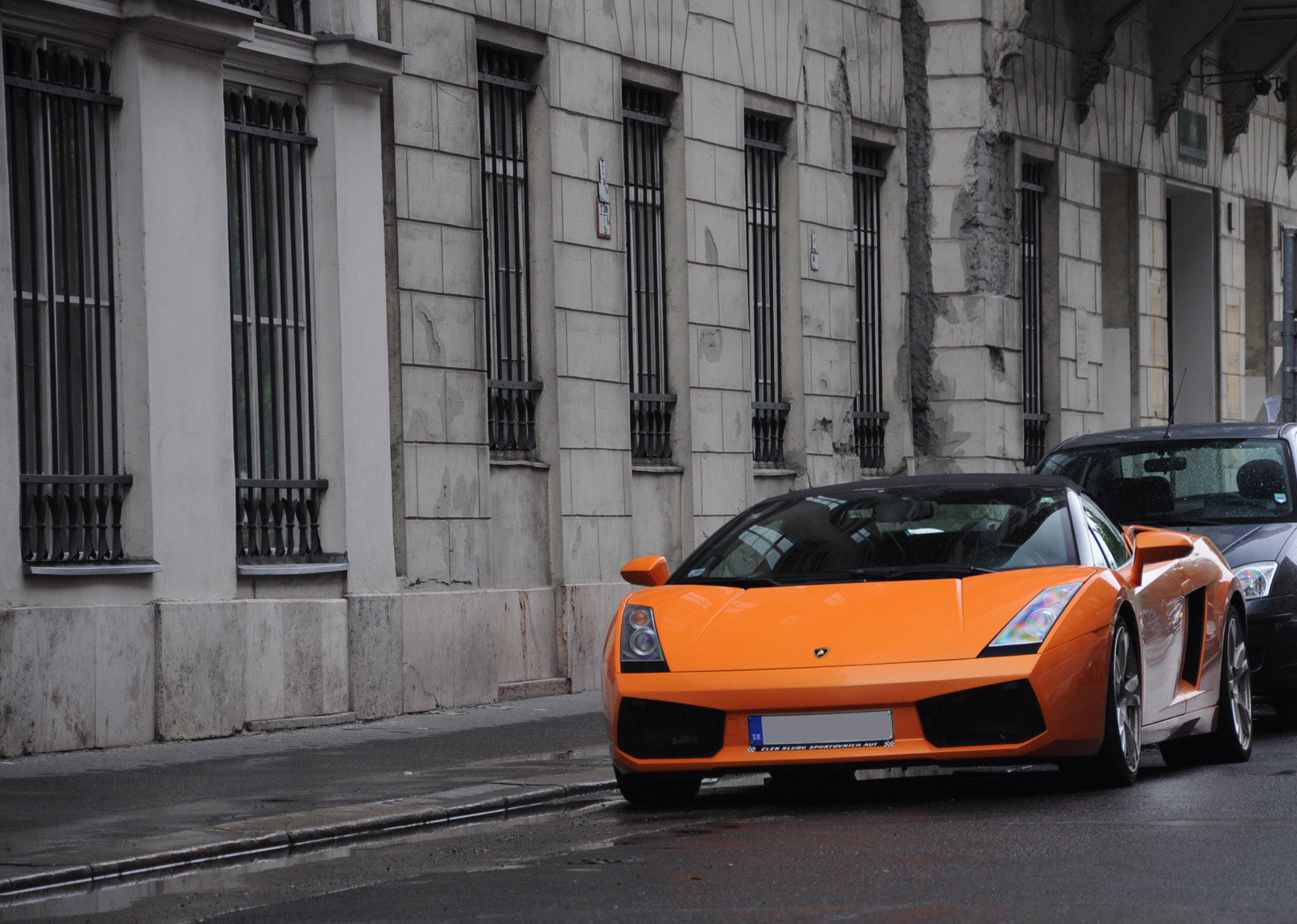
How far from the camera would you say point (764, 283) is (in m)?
20.4

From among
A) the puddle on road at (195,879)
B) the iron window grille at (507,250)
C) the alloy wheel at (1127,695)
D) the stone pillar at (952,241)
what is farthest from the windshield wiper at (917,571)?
the stone pillar at (952,241)

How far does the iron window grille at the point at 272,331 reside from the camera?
552 inches

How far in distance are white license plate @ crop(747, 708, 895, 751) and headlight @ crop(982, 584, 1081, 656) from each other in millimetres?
465

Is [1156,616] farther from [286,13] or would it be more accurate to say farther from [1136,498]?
[286,13]

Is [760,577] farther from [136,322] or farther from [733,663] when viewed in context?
[136,322]

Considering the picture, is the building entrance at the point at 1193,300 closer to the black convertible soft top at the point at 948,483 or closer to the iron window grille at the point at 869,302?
the iron window grille at the point at 869,302

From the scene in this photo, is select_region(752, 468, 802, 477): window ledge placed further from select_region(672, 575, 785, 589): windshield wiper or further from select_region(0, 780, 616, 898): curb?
select_region(672, 575, 785, 589): windshield wiper

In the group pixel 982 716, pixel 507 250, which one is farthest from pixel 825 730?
pixel 507 250

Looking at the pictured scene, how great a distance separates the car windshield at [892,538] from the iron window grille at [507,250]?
6.62 metres

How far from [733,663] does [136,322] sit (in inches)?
215

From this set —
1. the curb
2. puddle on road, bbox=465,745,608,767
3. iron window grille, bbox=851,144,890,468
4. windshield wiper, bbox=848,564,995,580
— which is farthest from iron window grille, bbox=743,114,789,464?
windshield wiper, bbox=848,564,995,580

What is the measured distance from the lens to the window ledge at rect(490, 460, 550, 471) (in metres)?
16.2

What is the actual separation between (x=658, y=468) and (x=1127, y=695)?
30.3 feet

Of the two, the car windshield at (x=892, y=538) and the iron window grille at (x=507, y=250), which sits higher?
the iron window grille at (x=507, y=250)
